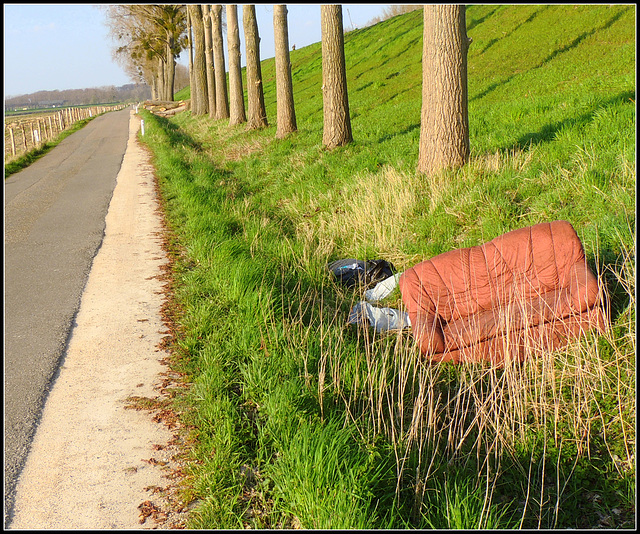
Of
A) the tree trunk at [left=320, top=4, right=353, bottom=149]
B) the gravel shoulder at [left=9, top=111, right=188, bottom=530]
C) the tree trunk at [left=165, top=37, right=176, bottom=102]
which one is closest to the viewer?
the gravel shoulder at [left=9, top=111, right=188, bottom=530]

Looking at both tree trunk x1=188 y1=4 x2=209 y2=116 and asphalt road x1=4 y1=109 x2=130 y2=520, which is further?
tree trunk x1=188 y1=4 x2=209 y2=116

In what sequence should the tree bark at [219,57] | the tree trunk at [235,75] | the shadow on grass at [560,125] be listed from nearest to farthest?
the shadow on grass at [560,125], the tree trunk at [235,75], the tree bark at [219,57]

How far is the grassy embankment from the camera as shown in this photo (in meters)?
3.25

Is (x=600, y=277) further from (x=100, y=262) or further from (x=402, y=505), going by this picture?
(x=100, y=262)

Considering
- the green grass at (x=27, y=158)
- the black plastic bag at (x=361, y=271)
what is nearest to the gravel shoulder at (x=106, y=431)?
the black plastic bag at (x=361, y=271)

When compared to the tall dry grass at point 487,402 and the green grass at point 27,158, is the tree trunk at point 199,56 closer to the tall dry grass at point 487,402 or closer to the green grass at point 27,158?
the green grass at point 27,158

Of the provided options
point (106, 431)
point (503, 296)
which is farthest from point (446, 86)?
point (106, 431)

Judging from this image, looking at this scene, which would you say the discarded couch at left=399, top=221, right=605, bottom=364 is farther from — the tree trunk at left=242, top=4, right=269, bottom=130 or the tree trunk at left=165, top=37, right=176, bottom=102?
the tree trunk at left=165, top=37, right=176, bottom=102

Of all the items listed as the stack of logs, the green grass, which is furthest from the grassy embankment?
the stack of logs

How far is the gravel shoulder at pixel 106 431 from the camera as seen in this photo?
3.12m

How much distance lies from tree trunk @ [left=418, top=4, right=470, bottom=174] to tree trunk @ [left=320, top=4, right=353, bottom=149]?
14.2 ft

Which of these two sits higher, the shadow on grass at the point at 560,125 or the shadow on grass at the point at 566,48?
the shadow on grass at the point at 566,48

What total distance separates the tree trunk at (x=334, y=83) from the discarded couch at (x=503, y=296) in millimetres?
8084

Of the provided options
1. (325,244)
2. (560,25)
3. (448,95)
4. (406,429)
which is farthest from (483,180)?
(560,25)
